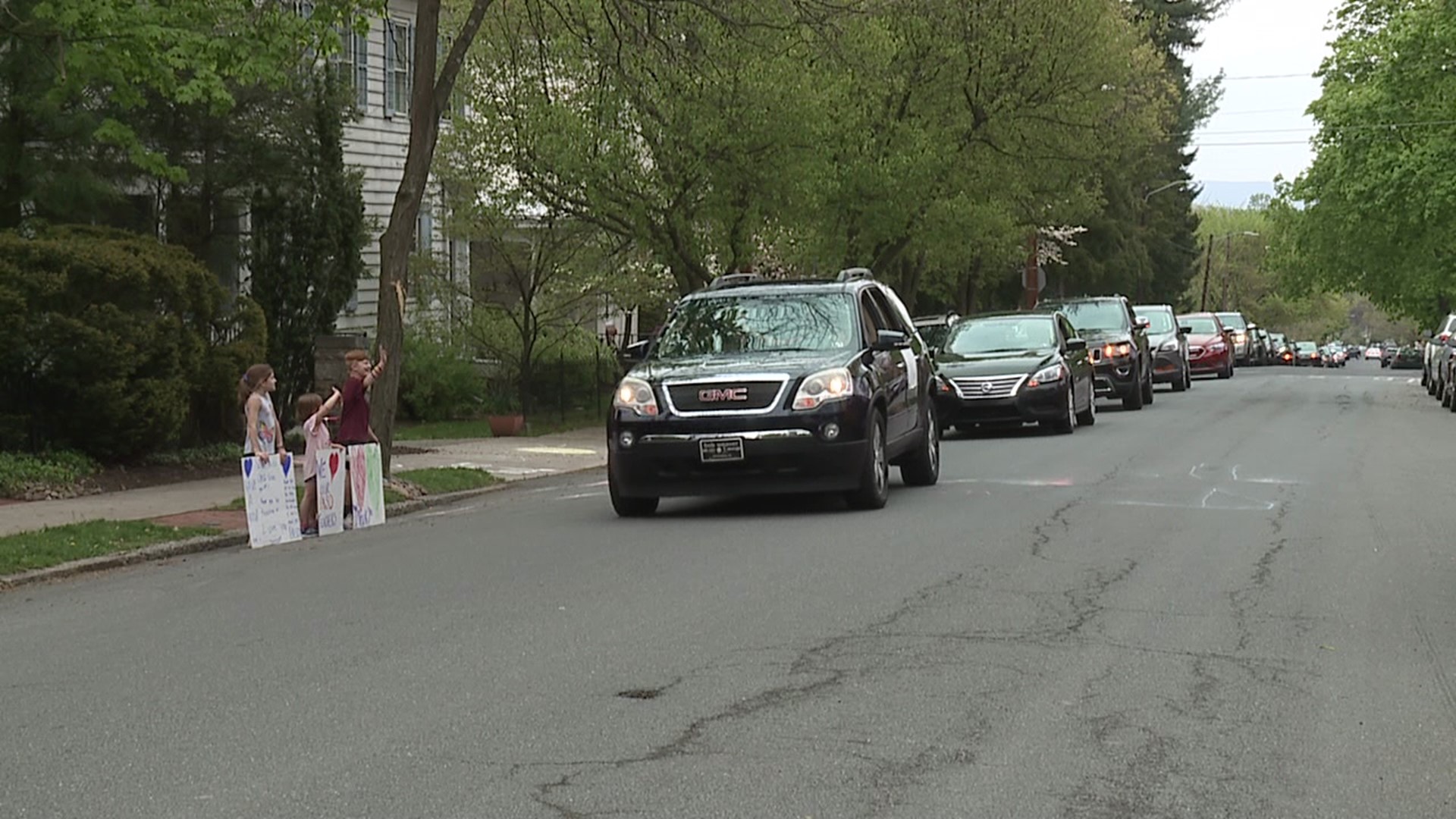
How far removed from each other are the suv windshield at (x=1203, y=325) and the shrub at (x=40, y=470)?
1370 inches

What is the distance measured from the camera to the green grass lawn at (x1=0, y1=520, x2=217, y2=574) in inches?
505

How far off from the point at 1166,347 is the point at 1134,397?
24.7 feet

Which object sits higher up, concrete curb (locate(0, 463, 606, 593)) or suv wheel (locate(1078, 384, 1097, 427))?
suv wheel (locate(1078, 384, 1097, 427))

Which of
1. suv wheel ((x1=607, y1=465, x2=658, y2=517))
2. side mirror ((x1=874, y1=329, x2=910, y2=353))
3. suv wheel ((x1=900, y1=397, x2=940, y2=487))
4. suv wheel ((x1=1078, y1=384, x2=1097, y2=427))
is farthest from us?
suv wheel ((x1=1078, y1=384, x2=1097, y2=427))

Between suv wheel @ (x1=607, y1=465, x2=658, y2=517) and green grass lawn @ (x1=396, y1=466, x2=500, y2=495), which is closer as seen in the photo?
suv wheel @ (x1=607, y1=465, x2=658, y2=517)

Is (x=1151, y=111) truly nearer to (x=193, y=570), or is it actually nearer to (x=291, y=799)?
(x=193, y=570)

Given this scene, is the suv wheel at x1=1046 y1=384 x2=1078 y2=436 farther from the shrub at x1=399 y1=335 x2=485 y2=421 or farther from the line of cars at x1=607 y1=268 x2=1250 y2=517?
the shrub at x1=399 y1=335 x2=485 y2=421

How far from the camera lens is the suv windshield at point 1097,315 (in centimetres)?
3189

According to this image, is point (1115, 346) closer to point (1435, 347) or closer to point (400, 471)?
point (1435, 347)

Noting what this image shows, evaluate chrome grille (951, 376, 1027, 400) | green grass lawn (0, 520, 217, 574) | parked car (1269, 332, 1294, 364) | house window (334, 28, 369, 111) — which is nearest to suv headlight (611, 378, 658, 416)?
green grass lawn (0, 520, 217, 574)

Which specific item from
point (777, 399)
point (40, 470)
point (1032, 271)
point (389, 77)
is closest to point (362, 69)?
point (389, 77)

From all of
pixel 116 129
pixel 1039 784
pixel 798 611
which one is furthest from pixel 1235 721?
pixel 116 129

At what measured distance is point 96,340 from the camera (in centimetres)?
1811

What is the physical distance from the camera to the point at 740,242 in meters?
27.7
